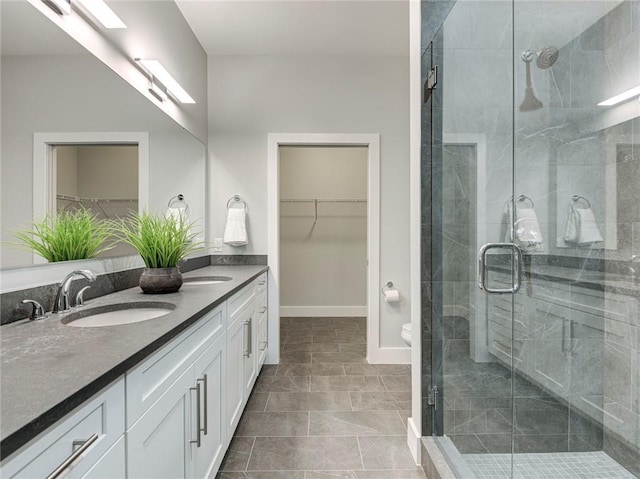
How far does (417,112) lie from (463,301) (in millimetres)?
1040

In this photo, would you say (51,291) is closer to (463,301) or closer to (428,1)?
(463,301)

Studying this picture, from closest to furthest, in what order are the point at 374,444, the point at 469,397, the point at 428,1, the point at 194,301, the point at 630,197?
the point at 630,197 → the point at 194,301 → the point at 469,397 → the point at 428,1 → the point at 374,444

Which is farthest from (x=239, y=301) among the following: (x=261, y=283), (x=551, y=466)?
(x=551, y=466)

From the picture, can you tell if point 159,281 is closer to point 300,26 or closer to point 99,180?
point 99,180

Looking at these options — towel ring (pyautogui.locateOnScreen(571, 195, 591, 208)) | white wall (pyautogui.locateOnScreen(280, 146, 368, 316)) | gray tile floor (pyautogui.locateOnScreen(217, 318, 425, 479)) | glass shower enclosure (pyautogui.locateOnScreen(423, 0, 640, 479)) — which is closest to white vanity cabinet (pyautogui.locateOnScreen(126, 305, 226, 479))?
gray tile floor (pyautogui.locateOnScreen(217, 318, 425, 479))

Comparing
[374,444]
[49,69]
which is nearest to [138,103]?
[49,69]

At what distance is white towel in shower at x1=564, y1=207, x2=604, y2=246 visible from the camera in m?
1.28

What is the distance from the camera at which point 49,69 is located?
132cm

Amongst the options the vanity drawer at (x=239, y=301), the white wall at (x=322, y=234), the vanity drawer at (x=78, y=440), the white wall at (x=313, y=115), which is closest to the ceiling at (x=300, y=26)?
the white wall at (x=313, y=115)

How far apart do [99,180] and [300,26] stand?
6.53 ft

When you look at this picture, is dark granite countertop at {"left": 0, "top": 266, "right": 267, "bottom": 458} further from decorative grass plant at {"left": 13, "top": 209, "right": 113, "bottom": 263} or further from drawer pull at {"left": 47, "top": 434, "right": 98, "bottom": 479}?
decorative grass plant at {"left": 13, "top": 209, "right": 113, "bottom": 263}

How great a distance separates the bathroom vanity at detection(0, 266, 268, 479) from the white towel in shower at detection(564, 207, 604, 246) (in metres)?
1.50

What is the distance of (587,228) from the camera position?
1296 mm

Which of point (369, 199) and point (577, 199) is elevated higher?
point (369, 199)
